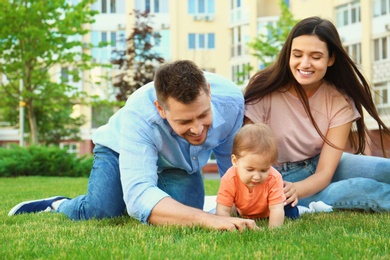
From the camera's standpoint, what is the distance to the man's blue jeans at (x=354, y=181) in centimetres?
580

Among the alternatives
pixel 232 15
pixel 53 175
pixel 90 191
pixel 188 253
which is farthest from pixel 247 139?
pixel 232 15

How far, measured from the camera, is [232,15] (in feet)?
155

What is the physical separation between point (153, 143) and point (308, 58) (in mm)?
1505

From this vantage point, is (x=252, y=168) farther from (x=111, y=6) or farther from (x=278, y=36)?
(x=111, y=6)

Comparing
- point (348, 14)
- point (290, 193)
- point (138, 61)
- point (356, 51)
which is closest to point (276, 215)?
point (290, 193)

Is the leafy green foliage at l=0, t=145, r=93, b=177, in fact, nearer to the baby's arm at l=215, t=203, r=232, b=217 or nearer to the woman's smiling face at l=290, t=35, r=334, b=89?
the woman's smiling face at l=290, t=35, r=334, b=89

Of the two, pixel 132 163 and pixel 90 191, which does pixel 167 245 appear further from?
pixel 90 191

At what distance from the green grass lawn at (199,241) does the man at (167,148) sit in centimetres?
16

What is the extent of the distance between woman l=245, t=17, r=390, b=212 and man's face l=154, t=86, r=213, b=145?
1.26 metres

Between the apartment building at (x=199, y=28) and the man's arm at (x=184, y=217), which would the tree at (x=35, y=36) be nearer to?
the man's arm at (x=184, y=217)

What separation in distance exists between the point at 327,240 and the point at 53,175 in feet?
50.1

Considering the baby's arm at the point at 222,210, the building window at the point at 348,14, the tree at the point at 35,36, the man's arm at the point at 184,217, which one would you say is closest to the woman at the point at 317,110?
the baby's arm at the point at 222,210

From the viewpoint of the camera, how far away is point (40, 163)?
60.1 feet

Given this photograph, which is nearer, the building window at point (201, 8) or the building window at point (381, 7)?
the building window at point (381, 7)
